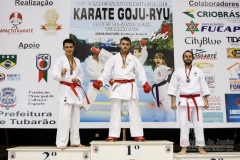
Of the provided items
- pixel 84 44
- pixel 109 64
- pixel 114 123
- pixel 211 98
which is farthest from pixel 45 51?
pixel 211 98

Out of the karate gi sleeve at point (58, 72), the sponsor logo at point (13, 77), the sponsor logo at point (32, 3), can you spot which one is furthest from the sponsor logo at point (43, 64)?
the karate gi sleeve at point (58, 72)

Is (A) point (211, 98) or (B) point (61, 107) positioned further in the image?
(A) point (211, 98)

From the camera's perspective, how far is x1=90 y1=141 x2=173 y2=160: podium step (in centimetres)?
323

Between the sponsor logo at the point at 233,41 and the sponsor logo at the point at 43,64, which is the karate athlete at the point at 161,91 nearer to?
the sponsor logo at the point at 233,41

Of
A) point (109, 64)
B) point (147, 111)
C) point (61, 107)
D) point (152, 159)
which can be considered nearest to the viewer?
point (152, 159)

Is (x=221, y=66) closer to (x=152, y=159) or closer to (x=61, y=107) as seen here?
(x=152, y=159)

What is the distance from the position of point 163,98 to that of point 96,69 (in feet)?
3.98

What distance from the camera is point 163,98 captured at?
465 centimetres

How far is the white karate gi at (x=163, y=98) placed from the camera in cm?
458

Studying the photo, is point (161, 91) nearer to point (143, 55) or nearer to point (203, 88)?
point (143, 55)

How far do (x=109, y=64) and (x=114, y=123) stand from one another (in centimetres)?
78

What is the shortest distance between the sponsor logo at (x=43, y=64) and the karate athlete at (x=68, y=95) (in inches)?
45.2

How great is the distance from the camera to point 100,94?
4.66 meters

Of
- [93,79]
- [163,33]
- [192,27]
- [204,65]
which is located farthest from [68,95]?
[192,27]
